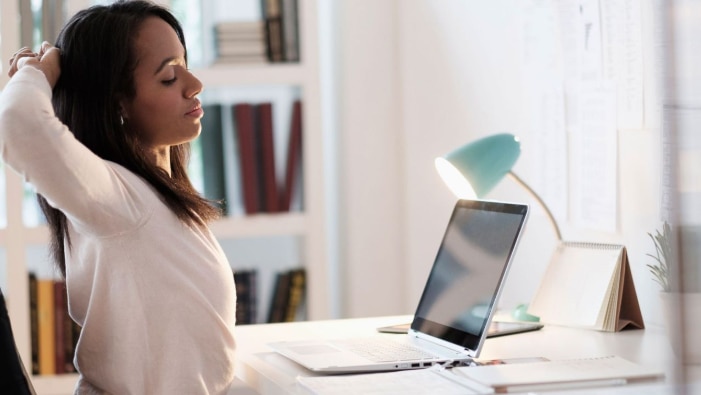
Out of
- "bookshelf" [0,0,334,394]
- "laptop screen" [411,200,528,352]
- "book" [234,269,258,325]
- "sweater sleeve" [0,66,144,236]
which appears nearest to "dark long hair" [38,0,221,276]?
"sweater sleeve" [0,66,144,236]

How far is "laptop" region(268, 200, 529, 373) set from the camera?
1528 millimetres

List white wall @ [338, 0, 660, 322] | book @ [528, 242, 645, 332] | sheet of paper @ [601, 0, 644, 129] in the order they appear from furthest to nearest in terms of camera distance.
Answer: white wall @ [338, 0, 660, 322], sheet of paper @ [601, 0, 644, 129], book @ [528, 242, 645, 332]

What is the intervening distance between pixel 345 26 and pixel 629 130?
1.36 m

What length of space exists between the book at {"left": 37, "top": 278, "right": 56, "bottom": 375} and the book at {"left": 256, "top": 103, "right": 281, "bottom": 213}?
2.26ft

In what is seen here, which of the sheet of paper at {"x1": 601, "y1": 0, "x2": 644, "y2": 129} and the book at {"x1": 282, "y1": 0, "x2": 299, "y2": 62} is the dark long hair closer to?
the sheet of paper at {"x1": 601, "y1": 0, "x2": 644, "y2": 129}

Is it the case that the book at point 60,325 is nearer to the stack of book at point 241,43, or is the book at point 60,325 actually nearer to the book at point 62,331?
the book at point 62,331

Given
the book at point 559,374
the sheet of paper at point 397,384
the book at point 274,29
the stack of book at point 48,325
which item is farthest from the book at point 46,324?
the book at point 559,374

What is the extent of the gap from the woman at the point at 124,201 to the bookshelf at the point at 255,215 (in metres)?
1.30

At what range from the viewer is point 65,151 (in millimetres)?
1307

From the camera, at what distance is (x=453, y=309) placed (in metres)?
1.69

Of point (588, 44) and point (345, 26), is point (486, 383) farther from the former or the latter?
point (345, 26)

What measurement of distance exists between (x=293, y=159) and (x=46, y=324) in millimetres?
882

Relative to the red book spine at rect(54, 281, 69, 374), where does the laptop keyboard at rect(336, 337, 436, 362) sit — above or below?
above

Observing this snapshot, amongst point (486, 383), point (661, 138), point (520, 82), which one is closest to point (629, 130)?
point (520, 82)
